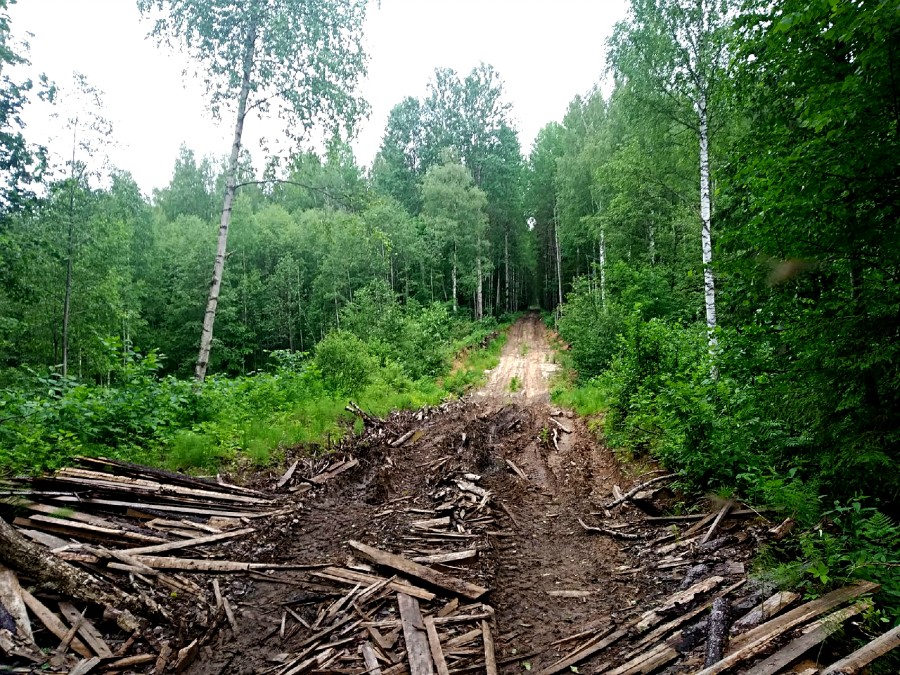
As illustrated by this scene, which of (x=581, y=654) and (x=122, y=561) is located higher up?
(x=122, y=561)

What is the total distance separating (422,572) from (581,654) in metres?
1.78

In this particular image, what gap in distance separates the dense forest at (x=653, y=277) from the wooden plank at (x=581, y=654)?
162 centimetres

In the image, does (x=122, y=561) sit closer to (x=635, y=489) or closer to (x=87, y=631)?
(x=87, y=631)

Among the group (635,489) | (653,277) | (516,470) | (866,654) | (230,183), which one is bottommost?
(516,470)

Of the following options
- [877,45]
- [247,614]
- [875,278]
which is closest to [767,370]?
Answer: [875,278]

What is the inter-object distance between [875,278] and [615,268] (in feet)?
46.9

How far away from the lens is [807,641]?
110 inches

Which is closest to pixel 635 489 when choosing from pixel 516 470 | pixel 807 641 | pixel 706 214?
pixel 516 470

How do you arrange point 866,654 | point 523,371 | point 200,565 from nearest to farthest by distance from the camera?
point 866,654, point 200,565, point 523,371

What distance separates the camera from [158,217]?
47.8 metres

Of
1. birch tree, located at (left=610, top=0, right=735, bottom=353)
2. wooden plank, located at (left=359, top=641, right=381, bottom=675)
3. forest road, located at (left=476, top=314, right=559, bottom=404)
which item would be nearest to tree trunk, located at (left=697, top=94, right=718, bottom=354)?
birch tree, located at (left=610, top=0, right=735, bottom=353)

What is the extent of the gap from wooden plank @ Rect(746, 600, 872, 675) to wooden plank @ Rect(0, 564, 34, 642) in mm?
5051

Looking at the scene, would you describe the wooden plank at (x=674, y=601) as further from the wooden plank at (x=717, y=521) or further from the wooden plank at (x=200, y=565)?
the wooden plank at (x=200, y=565)

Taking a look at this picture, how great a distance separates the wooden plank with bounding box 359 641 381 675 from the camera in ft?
11.0
